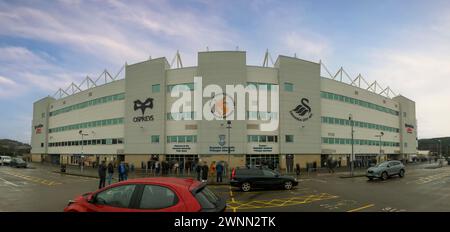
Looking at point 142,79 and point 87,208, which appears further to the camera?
point 142,79

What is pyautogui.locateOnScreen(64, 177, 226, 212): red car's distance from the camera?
575cm

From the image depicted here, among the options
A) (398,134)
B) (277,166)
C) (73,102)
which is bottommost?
(277,166)

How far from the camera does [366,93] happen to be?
6319 centimetres

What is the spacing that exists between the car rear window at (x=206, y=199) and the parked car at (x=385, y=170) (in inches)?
923

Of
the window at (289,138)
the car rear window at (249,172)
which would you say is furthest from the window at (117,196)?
the window at (289,138)

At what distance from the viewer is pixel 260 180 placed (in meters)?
19.4

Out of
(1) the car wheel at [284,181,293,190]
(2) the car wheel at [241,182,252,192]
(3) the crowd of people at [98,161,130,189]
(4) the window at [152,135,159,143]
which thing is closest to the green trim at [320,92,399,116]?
(4) the window at [152,135,159,143]

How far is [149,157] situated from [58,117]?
34.9 metres

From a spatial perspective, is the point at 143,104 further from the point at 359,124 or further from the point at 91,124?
the point at 359,124

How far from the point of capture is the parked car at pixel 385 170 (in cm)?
2644

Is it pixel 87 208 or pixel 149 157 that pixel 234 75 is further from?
pixel 87 208

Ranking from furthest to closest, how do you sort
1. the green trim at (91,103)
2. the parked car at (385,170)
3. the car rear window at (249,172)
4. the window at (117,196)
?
1. the green trim at (91,103)
2. the parked car at (385,170)
3. the car rear window at (249,172)
4. the window at (117,196)

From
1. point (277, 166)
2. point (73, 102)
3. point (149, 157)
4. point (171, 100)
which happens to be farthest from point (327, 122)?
point (73, 102)

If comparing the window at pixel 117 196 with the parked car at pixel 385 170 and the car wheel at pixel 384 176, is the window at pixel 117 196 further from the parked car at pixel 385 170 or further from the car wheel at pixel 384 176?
the car wheel at pixel 384 176
